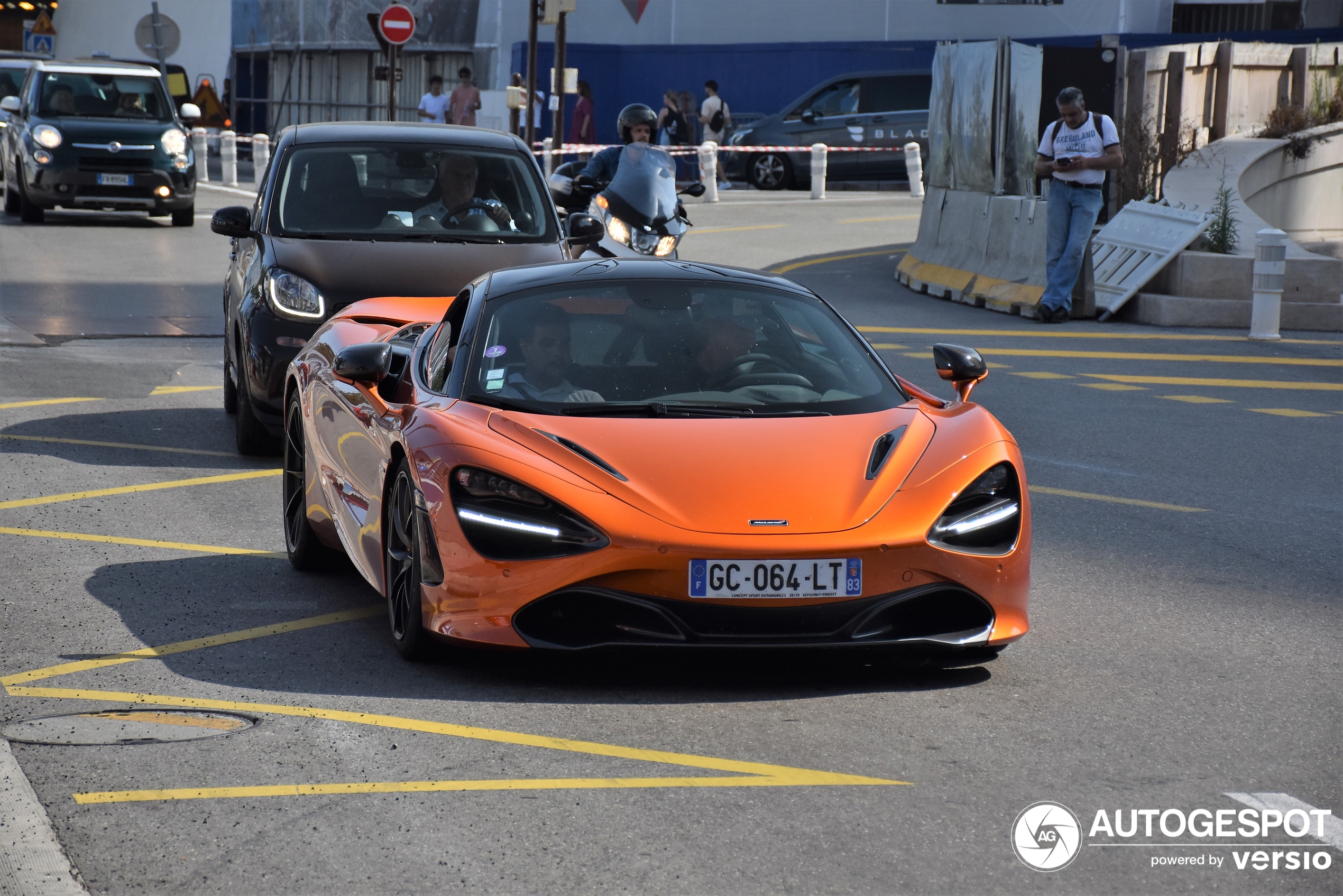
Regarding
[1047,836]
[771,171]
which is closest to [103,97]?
[771,171]

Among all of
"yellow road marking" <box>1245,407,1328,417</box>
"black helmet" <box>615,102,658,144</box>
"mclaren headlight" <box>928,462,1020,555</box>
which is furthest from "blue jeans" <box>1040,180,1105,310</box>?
"mclaren headlight" <box>928,462,1020,555</box>

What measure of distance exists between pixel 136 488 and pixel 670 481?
4.42 meters

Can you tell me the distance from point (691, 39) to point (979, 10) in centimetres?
620

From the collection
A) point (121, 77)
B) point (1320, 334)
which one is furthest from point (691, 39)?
point (1320, 334)

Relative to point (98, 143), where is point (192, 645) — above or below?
below

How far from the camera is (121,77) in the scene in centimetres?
2589

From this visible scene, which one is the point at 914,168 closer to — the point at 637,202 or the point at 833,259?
the point at 833,259

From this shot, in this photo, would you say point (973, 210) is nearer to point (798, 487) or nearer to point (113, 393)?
point (113, 393)

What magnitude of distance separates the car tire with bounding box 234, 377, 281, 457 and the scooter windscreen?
17.1 feet

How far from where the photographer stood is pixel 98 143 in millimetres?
24734

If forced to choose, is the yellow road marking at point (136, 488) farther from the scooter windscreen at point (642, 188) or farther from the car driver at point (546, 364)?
the scooter windscreen at point (642, 188)

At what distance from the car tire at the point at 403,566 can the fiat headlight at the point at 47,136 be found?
19.9 meters

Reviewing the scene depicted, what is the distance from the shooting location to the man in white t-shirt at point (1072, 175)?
16.8 metres
